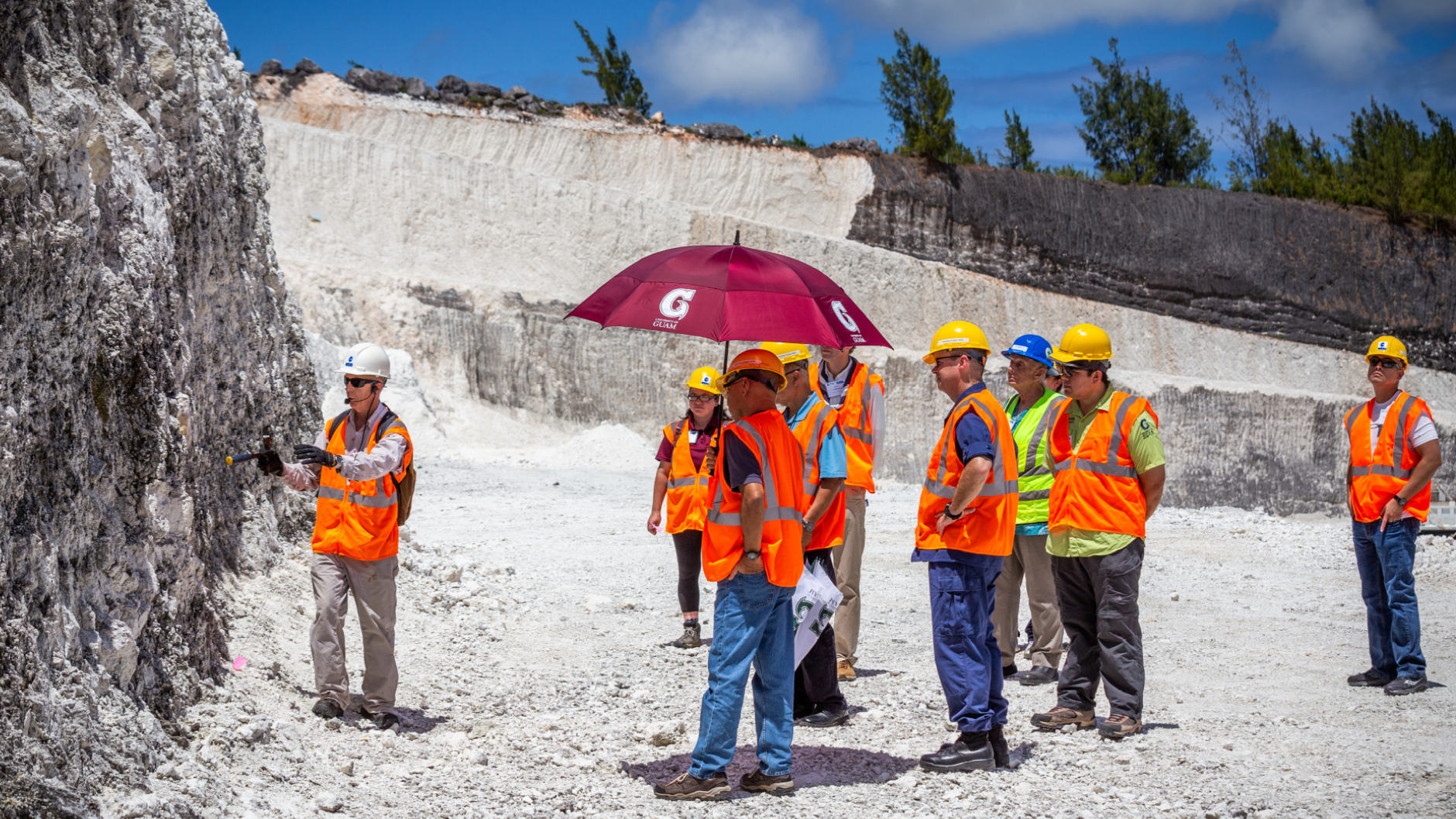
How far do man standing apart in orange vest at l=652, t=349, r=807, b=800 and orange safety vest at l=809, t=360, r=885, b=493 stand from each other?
1.84 meters

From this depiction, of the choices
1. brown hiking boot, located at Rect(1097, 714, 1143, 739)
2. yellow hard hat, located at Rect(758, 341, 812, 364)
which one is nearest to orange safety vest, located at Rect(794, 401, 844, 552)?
yellow hard hat, located at Rect(758, 341, 812, 364)

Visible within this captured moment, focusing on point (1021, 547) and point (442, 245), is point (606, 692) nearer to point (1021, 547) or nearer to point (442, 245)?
point (1021, 547)

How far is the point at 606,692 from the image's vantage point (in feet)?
21.7

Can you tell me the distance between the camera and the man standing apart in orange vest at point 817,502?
5.63 metres

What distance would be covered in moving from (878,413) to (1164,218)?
35.3 m

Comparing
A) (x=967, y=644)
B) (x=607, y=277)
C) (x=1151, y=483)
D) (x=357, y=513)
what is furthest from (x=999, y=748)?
(x=607, y=277)

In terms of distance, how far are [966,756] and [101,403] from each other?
389cm

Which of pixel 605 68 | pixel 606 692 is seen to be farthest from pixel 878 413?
pixel 605 68

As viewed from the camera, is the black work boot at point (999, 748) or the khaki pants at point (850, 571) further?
the khaki pants at point (850, 571)

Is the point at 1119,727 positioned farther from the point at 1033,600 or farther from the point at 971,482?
the point at 971,482

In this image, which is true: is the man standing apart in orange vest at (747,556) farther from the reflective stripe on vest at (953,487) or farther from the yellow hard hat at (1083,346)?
the yellow hard hat at (1083,346)

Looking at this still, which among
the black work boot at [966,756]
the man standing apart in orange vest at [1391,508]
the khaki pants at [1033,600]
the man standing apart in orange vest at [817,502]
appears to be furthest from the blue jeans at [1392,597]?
the man standing apart in orange vest at [817,502]

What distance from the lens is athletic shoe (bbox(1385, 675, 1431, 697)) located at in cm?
654

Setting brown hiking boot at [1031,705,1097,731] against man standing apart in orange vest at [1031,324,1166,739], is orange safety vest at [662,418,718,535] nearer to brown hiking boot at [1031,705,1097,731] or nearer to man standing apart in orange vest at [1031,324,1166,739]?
man standing apart in orange vest at [1031,324,1166,739]
